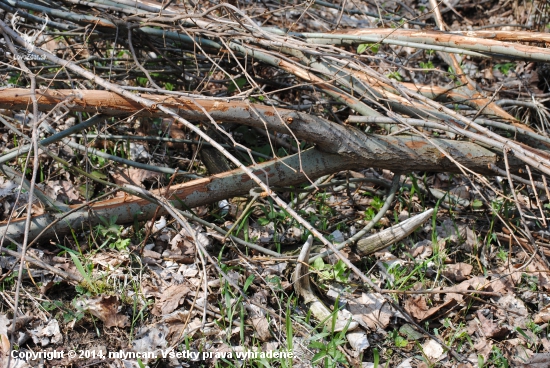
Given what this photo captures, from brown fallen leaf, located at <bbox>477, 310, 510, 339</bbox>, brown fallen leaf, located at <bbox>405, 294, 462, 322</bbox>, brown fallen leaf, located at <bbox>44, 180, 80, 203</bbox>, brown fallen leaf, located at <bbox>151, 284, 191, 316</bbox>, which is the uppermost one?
brown fallen leaf, located at <bbox>44, 180, 80, 203</bbox>

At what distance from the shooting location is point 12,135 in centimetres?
380

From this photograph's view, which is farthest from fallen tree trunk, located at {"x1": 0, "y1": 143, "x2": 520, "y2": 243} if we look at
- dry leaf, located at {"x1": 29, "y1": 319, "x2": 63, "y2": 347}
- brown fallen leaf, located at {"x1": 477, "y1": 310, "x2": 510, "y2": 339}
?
brown fallen leaf, located at {"x1": 477, "y1": 310, "x2": 510, "y2": 339}

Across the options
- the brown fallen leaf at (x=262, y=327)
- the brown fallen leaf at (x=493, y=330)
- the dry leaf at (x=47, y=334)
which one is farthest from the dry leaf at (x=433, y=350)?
the dry leaf at (x=47, y=334)

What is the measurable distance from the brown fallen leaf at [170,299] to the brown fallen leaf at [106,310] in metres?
0.18

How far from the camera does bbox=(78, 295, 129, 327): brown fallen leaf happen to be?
2770 mm

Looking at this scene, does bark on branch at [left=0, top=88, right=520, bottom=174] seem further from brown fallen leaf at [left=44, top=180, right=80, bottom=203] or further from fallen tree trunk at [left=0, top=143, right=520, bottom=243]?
brown fallen leaf at [left=44, top=180, right=80, bottom=203]

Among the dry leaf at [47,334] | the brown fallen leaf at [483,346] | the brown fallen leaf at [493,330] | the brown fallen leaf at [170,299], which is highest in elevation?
the dry leaf at [47,334]

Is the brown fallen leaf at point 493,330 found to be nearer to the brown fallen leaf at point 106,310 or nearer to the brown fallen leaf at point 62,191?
the brown fallen leaf at point 106,310

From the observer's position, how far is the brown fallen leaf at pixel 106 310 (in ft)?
9.09

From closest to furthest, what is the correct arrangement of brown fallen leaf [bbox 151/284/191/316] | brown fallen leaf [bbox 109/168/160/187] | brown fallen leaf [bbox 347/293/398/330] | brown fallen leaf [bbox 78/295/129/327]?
brown fallen leaf [bbox 78/295/129/327] < brown fallen leaf [bbox 151/284/191/316] < brown fallen leaf [bbox 347/293/398/330] < brown fallen leaf [bbox 109/168/160/187]

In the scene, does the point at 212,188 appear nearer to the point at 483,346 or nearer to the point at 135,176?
the point at 135,176

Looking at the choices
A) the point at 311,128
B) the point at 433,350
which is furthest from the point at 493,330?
the point at 311,128

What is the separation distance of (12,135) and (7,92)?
123 cm

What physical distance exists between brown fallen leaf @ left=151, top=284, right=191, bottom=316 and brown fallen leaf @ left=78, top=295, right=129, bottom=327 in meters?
0.18
